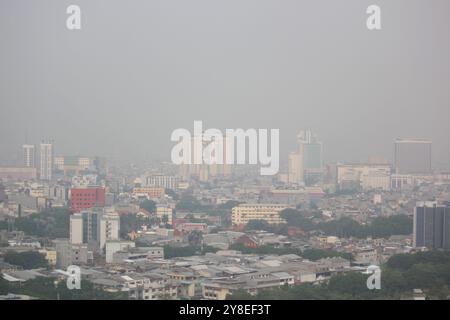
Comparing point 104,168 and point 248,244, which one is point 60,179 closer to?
point 104,168

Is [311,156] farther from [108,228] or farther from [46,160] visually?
[108,228]

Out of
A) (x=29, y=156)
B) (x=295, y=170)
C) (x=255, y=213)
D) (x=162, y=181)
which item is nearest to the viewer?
(x=255, y=213)

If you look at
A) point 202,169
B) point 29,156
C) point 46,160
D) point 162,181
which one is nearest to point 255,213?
point 162,181

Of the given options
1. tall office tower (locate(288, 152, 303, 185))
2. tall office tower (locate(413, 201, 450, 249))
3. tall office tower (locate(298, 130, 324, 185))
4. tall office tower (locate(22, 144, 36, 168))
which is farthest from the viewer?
tall office tower (locate(288, 152, 303, 185))

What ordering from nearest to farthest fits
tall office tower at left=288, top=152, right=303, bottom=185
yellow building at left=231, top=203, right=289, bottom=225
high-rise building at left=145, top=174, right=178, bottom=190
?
yellow building at left=231, top=203, right=289, bottom=225, high-rise building at left=145, top=174, right=178, bottom=190, tall office tower at left=288, top=152, right=303, bottom=185

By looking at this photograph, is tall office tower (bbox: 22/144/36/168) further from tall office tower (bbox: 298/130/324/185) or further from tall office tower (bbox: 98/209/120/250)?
tall office tower (bbox: 98/209/120/250)

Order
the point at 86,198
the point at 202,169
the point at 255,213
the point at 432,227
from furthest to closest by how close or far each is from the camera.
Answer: the point at 202,169
the point at 255,213
the point at 86,198
the point at 432,227

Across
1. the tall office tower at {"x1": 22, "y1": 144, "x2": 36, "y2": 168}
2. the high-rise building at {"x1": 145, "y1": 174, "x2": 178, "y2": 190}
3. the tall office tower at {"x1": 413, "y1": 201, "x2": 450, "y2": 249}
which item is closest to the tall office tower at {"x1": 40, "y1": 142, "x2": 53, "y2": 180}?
the tall office tower at {"x1": 22, "y1": 144, "x2": 36, "y2": 168}
